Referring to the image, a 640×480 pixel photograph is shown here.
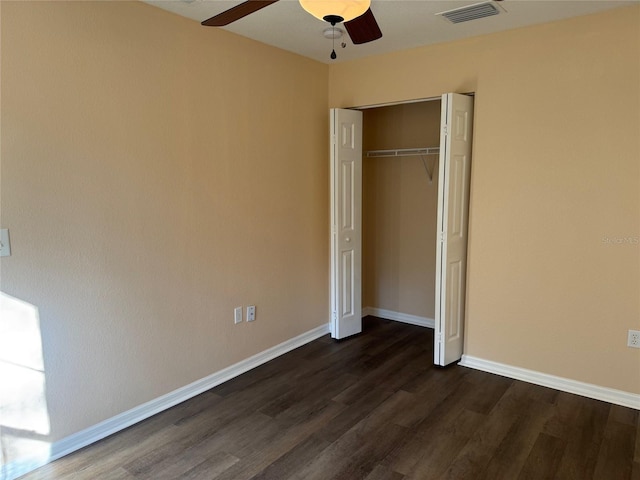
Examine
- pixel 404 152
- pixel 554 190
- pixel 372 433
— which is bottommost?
pixel 372 433

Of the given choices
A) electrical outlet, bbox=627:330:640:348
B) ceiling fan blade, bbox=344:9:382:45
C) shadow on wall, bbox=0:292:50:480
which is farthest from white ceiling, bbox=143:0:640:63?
electrical outlet, bbox=627:330:640:348

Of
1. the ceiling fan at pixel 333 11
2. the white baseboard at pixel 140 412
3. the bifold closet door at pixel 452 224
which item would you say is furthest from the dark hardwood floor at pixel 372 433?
the ceiling fan at pixel 333 11

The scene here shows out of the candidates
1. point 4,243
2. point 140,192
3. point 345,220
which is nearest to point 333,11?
point 140,192

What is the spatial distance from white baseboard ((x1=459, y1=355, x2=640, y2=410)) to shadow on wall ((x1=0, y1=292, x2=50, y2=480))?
293 cm

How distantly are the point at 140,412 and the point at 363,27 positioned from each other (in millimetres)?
2572

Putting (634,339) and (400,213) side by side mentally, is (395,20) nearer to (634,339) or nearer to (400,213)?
(400,213)

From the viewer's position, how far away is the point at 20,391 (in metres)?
2.25

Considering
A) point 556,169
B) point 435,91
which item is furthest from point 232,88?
point 556,169

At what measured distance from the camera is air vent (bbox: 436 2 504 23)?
2688 millimetres

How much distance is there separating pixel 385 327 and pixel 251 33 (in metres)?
2.98

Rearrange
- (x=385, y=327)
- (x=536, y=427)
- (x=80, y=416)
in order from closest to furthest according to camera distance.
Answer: (x=80, y=416), (x=536, y=427), (x=385, y=327)

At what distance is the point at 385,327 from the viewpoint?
453 cm

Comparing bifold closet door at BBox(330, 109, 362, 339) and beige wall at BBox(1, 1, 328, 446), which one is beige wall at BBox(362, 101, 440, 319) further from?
beige wall at BBox(1, 1, 328, 446)

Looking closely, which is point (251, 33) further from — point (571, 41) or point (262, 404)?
point (262, 404)
